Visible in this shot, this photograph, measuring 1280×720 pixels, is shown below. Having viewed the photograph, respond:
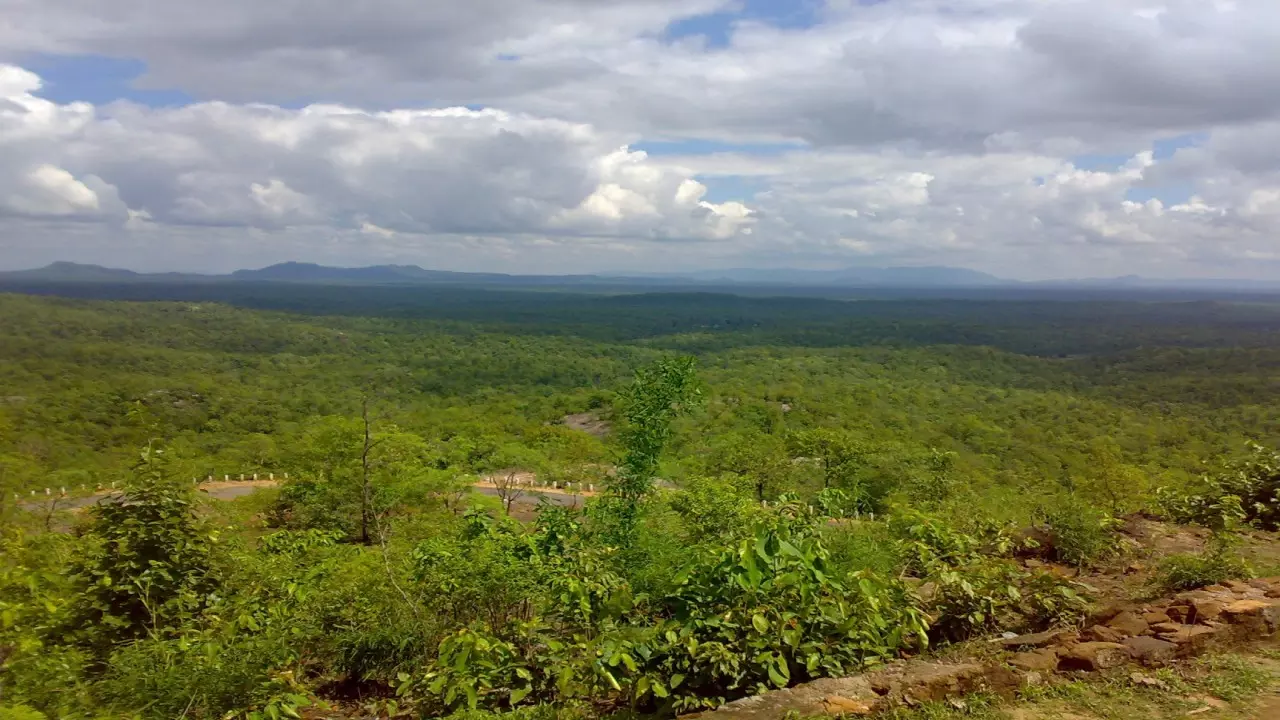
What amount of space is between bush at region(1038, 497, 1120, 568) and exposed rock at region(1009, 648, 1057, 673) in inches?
180

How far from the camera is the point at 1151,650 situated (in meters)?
5.19

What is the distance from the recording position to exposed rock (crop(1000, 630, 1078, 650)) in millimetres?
5566

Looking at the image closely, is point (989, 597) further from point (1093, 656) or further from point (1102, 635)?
point (1093, 656)

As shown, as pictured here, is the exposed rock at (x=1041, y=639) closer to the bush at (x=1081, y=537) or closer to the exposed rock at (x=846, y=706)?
the exposed rock at (x=846, y=706)

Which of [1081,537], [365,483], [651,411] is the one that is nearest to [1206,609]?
[1081,537]

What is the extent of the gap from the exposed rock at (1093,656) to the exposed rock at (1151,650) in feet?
0.24

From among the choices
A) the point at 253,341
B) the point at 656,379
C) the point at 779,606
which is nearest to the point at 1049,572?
the point at 779,606

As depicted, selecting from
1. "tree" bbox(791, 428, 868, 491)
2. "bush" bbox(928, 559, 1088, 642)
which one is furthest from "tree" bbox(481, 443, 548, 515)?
"bush" bbox(928, 559, 1088, 642)

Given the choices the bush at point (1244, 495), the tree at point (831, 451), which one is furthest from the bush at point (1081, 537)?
the tree at point (831, 451)

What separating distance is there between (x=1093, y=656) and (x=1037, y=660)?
39 cm

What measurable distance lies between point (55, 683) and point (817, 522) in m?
6.12

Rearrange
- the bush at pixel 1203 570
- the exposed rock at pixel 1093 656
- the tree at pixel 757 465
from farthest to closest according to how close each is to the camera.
→ the tree at pixel 757 465 < the bush at pixel 1203 570 < the exposed rock at pixel 1093 656

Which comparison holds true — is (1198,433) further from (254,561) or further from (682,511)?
(254,561)

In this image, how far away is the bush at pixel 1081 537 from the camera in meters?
9.07
